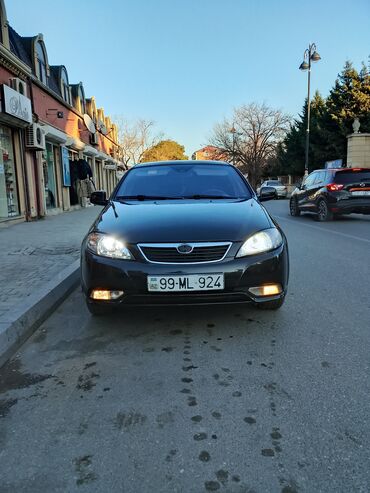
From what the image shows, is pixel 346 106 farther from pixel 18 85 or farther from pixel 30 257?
pixel 30 257

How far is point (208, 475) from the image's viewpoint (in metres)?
1.80

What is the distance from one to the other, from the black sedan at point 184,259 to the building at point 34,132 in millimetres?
9785

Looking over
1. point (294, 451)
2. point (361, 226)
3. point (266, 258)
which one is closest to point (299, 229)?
point (361, 226)

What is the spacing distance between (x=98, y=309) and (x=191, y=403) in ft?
4.70

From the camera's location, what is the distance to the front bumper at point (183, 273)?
10.2ft

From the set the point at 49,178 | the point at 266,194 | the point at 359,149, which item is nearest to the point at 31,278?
the point at 266,194

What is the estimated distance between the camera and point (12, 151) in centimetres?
1323

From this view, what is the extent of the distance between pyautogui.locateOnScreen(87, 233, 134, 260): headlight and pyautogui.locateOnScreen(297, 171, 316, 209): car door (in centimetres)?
1123

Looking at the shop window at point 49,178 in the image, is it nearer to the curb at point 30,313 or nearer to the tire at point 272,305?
the curb at point 30,313

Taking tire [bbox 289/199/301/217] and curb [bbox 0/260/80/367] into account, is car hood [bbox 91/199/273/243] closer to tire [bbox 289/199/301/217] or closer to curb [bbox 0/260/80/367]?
curb [bbox 0/260/80/367]

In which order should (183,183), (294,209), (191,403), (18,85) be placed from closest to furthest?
(191,403) < (183,183) < (18,85) < (294,209)

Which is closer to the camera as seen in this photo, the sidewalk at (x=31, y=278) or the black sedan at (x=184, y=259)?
the black sedan at (x=184, y=259)

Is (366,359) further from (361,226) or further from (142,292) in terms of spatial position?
(361,226)

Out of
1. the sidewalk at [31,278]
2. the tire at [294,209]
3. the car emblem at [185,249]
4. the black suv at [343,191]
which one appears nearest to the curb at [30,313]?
the sidewalk at [31,278]
